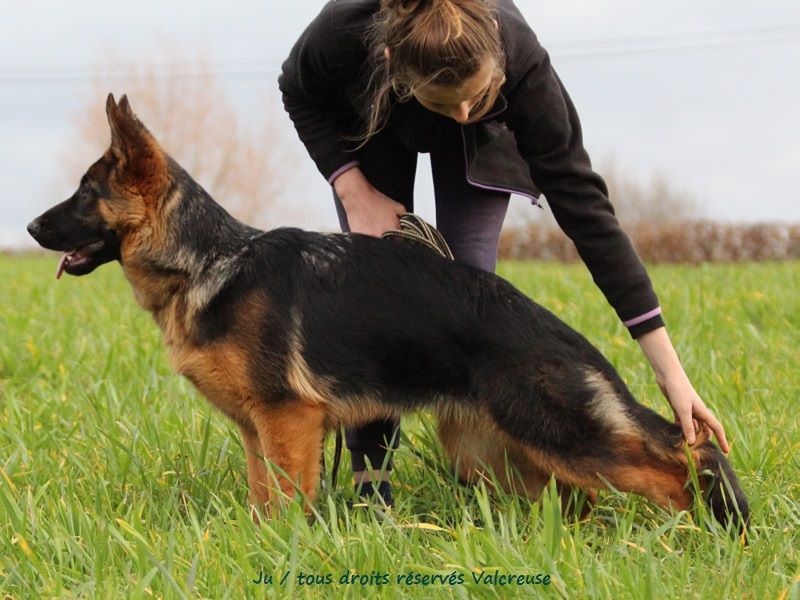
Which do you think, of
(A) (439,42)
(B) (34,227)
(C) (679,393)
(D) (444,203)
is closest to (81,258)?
(B) (34,227)

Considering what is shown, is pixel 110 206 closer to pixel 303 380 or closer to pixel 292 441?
pixel 303 380

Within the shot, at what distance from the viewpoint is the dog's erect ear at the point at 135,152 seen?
11.9 ft

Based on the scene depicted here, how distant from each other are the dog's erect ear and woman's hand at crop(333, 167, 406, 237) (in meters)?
0.72

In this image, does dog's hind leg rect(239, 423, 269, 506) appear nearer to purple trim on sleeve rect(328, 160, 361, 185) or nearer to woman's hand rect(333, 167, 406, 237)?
woman's hand rect(333, 167, 406, 237)

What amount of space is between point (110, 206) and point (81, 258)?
24cm

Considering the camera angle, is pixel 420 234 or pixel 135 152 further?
pixel 420 234

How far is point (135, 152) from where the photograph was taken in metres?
3.72

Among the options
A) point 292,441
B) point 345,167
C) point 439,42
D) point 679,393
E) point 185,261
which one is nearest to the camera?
point 439,42

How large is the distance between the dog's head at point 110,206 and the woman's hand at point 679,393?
195cm

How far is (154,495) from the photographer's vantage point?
13.0ft

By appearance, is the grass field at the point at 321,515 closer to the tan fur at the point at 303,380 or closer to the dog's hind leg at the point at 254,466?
the dog's hind leg at the point at 254,466

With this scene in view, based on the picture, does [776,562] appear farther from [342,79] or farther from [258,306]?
[342,79]

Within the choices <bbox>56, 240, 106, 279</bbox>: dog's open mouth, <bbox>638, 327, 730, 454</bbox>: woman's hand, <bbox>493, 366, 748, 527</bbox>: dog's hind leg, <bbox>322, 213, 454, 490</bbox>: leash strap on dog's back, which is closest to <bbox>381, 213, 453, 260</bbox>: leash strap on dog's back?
<bbox>322, 213, 454, 490</bbox>: leash strap on dog's back

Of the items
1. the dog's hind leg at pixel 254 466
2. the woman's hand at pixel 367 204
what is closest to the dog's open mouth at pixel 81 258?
the dog's hind leg at pixel 254 466
